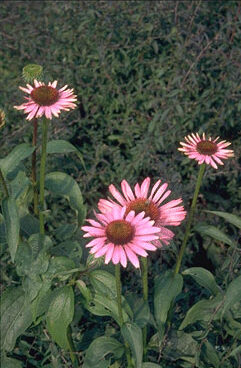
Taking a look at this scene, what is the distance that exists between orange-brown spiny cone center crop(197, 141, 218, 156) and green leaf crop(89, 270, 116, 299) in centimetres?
46

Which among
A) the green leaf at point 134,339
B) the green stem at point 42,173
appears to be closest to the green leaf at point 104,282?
the green leaf at point 134,339

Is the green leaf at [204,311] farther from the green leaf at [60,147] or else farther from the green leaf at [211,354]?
the green leaf at [60,147]

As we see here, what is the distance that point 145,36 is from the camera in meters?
2.79

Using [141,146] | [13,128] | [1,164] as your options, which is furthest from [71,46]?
[1,164]

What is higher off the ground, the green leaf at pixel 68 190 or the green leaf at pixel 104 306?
the green leaf at pixel 68 190

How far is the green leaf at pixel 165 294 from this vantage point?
179cm

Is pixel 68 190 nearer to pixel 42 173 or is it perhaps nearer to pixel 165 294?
pixel 42 173

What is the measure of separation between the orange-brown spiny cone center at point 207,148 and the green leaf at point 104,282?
461 mm

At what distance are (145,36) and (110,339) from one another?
1534mm

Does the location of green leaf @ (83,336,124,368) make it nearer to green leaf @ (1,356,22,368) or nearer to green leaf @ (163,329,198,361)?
green leaf @ (163,329,198,361)

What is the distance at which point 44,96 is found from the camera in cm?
174

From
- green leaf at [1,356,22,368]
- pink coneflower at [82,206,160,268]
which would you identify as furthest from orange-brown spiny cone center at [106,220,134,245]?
green leaf at [1,356,22,368]

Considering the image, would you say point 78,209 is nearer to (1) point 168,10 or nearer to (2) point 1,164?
(2) point 1,164

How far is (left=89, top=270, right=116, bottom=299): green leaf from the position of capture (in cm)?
174
